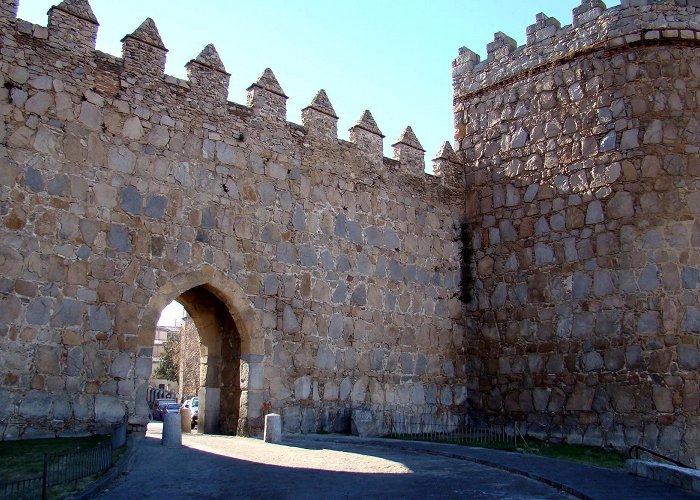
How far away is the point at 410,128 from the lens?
14719 mm

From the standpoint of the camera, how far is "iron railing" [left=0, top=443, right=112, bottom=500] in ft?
17.4

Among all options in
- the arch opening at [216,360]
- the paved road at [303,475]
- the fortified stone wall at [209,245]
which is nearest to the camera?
the paved road at [303,475]

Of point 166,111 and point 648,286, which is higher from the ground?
point 166,111

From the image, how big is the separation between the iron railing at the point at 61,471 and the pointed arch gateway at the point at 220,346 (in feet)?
9.68

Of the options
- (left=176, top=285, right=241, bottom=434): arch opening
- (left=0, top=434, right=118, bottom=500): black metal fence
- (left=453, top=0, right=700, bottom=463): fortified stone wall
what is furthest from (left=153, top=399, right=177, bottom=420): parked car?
(left=0, top=434, right=118, bottom=500): black metal fence

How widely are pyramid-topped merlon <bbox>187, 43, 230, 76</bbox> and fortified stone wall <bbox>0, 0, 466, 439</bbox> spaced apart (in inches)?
1.5

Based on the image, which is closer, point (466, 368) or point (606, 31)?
point (606, 31)

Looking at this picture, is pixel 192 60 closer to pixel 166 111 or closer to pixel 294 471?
pixel 166 111

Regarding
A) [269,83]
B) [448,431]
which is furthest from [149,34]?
[448,431]

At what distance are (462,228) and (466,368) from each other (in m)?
2.85

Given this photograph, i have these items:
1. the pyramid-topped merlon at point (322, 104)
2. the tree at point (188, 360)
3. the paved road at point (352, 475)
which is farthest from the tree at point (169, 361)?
the paved road at point (352, 475)

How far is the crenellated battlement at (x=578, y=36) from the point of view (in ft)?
40.8

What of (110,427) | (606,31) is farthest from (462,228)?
(110,427)

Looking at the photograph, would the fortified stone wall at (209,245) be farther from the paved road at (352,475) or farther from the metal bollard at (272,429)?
the paved road at (352,475)
